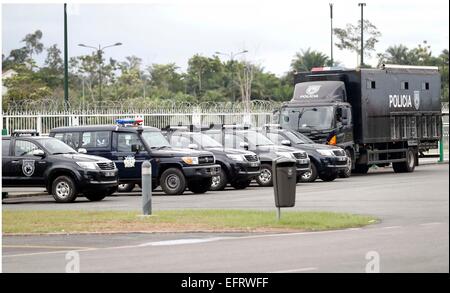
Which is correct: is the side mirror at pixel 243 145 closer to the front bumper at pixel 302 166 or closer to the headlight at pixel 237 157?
the front bumper at pixel 302 166

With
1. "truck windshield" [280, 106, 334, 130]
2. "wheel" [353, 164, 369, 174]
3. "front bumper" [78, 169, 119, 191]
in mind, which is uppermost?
"truck windshield" [280, 106, 334, 130]

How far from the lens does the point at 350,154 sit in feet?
122

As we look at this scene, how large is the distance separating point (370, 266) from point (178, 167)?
1678cm

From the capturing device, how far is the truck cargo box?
37.7 m

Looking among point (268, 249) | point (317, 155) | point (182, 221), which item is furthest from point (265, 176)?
point (268, 249)

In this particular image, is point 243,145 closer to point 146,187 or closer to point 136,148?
point 136,148

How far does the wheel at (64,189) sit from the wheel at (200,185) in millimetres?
4125

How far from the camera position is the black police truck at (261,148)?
32.1 metres

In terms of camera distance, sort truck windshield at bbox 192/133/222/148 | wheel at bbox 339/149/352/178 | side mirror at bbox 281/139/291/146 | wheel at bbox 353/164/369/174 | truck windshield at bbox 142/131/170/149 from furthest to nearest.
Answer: wheel at bbox 353/164/369/174 → wheel at bbox 339/149/352/178 → side mirror at bbox 281/139/291/146 → truck windshield at bbox 192/133/222/148 → truck windshield at bbox 142/131/170/149

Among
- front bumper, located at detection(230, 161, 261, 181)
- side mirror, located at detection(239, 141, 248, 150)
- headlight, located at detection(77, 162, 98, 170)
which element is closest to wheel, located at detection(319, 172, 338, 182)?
side mirror, located at detection(239, 141, 248, 150)

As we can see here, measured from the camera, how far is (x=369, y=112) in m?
37.9

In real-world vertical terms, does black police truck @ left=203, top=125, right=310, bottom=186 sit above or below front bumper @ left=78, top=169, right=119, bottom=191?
above

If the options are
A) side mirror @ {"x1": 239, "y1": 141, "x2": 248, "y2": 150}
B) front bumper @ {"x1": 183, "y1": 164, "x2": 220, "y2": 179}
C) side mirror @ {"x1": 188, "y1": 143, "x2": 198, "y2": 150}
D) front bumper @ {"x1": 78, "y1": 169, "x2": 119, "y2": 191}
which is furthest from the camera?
side mirror @ {"x1": 239, "y1": 141, "x2": 248, "y2": 150}

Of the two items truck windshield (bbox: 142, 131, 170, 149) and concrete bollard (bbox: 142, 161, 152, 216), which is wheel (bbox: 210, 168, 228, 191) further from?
concrete bollard (bbox: 142, 161, 152, 216)
